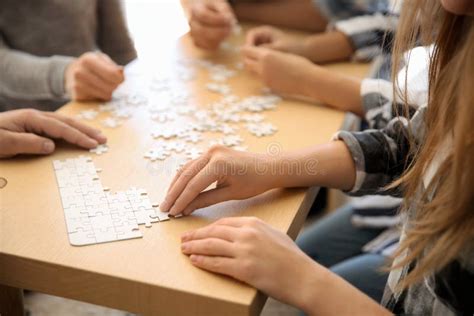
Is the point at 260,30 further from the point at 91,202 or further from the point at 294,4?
the point at 91,202

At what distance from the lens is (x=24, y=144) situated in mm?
1042

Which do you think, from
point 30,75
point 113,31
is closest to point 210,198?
point 30,75

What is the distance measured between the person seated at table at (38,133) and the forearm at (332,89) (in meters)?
0.52

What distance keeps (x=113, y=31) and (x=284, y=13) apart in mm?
538

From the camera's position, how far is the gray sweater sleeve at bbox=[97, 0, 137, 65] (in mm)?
1668

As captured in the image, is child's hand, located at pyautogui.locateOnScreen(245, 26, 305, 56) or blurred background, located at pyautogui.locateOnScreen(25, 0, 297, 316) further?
blurred background, located at pyautogui.locateOnScreen(25, 0, 297, 316)

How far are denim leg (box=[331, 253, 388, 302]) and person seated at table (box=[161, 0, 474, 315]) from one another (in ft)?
0.82

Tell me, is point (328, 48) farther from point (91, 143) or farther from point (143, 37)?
point (91, 143)

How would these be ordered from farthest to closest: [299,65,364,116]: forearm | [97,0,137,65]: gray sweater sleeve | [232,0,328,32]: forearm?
[232,0,328,32]: forearm
[97,0,137,65]: gray sweater sleeve
[299,65,364,116]: forearm

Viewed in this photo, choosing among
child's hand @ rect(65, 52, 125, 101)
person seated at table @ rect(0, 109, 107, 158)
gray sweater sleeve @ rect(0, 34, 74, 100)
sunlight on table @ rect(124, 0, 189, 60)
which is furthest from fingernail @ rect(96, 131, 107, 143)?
sunlight on table @ rect(124, 0, 189, 60)

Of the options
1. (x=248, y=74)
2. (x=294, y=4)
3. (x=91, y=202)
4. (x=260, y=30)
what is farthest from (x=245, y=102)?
(x=294, y=4)

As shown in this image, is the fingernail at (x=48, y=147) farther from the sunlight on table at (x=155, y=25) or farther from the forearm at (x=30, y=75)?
the sunlight on table at (x=155, y=25)

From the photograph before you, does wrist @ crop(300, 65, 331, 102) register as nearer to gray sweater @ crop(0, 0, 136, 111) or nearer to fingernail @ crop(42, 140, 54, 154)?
gray sweater @ crop(0, 0, 136, 111)

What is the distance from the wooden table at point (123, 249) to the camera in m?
0.78
